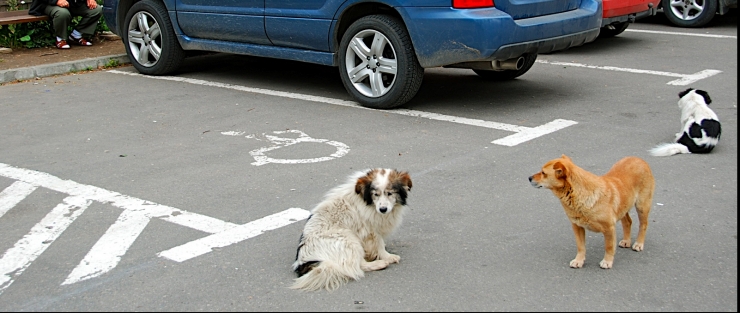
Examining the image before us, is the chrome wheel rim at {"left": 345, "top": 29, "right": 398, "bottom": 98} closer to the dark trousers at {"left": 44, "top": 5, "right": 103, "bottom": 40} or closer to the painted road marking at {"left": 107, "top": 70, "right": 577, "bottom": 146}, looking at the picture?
the painted road marking at {"left": 107, "top": 70, "right": 577, "bottom": 146}

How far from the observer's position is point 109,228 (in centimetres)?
494

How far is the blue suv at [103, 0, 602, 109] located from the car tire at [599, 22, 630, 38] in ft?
11.0

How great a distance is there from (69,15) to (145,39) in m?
2.22

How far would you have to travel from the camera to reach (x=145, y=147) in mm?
6805

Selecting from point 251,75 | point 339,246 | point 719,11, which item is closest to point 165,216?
point 339,246

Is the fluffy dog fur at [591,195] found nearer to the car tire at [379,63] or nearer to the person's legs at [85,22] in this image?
the car tire at [379,63]

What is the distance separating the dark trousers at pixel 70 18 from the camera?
11.3m

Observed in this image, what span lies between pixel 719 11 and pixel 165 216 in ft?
32.5

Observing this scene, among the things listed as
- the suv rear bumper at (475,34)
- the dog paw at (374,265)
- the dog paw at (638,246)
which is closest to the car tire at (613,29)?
the suv rear bumper at (475,34)

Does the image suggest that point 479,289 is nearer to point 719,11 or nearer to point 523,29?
point 523,29

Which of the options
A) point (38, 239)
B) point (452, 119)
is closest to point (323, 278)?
point (38, 239)

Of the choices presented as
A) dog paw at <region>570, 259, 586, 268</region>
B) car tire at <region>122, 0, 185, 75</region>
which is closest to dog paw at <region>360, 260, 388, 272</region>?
dog paw at <region>570, 259, 586, 268</region>

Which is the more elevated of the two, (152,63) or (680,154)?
(680,154)

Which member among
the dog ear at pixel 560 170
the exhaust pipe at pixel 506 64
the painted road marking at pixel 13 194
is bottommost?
the painted road marking at pixel 13 194
